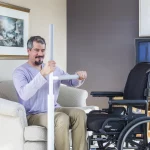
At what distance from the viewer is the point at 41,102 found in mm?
3043

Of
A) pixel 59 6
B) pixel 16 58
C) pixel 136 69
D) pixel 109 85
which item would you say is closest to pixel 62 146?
pixel 136 69

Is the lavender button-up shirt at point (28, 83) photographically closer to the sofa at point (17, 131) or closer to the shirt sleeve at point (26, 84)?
the shirt sleeve at point (26, 84)

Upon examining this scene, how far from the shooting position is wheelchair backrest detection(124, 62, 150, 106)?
2.85 m

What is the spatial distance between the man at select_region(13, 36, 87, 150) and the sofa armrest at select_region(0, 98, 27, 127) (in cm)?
8

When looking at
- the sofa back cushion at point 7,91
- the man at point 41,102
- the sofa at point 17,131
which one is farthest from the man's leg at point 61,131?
the sofa back cushion at point 7,91

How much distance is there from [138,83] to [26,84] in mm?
923

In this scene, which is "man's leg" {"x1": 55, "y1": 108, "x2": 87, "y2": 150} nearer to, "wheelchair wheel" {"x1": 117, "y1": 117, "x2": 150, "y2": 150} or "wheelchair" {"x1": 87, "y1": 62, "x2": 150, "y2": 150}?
"wheelchair" {"x1": 87, "y1": 62, "x2": 150, "y2": 150}

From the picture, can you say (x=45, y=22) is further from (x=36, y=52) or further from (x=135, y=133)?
(x=135, y=133)

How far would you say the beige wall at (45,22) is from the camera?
4055 mm

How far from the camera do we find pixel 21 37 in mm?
4180

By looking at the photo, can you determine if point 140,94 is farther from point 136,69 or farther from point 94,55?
point 94,55

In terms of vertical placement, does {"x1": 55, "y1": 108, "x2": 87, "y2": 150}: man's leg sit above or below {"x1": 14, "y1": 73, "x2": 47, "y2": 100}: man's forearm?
below

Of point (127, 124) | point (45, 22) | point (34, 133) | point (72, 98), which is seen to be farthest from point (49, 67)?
point (45, 22)

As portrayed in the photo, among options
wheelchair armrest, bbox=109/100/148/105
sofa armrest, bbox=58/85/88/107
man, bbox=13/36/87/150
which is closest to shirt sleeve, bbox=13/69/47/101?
man, bbox=13/36/87/150
